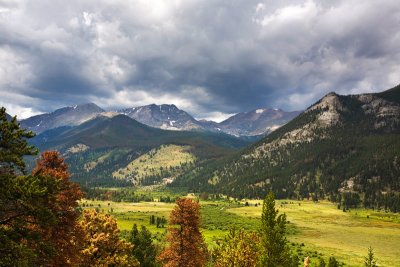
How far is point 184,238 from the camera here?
163 feet

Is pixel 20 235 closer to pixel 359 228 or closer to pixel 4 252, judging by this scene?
pixel 4 252

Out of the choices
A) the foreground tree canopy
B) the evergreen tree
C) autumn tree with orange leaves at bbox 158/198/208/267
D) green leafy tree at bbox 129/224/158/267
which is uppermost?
the evergreen tree

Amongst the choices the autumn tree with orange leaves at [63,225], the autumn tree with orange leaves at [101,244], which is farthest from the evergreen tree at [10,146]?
the autumn tree with orange leaves at [101,244]

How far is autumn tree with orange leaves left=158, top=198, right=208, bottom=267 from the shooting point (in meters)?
48.5

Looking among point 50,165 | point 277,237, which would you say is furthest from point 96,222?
point 277,237

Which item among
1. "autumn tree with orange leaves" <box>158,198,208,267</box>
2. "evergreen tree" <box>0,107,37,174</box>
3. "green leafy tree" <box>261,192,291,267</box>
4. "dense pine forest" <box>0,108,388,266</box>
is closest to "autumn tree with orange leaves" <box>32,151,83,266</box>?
"dense pine forest" <box>0,108,388,266</box>

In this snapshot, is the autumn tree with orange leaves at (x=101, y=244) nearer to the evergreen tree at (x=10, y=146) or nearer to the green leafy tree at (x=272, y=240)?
the green leafy tree at (x=272, y=240)

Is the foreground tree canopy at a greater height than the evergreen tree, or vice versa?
the evergreen tree

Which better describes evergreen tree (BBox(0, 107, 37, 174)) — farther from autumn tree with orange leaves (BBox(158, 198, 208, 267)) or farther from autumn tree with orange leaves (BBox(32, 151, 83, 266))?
autumn tree with orange leaves (BBox(158, 198, 208, 267))

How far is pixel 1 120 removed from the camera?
24625 mm

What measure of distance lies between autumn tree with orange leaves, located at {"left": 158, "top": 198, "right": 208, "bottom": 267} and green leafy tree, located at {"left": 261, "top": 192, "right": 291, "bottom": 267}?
1258 centimetres

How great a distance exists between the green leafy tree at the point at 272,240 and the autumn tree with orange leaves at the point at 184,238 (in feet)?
41.3

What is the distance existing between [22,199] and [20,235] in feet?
8.30

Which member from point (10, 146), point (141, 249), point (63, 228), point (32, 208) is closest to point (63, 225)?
point (63, 228)
